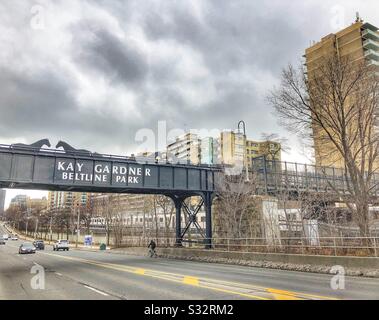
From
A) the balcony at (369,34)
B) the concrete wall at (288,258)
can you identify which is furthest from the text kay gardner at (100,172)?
the balcony at (369,34)

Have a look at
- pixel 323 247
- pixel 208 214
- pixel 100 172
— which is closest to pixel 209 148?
pixel 208 214

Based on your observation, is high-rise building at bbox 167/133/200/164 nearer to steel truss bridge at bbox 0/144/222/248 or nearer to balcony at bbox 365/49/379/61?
balcony at bbox 365/49/379/61

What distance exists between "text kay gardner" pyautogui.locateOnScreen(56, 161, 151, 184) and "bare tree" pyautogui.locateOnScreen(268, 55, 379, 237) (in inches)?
523

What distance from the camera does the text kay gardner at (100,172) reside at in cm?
2488

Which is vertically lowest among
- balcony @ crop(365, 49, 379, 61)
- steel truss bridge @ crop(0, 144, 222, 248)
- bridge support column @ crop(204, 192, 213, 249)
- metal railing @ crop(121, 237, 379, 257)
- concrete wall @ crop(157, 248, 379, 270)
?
concrete wall @ crop(157, 248, 379, 270)

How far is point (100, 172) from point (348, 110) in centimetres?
1855

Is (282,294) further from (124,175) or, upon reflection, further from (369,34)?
(369,34)

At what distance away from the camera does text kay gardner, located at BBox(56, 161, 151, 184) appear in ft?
81.6

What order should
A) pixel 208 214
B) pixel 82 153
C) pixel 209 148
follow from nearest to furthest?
pixel 82 153, pixel 208 214, pixel 209 148

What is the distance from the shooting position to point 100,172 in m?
26.3

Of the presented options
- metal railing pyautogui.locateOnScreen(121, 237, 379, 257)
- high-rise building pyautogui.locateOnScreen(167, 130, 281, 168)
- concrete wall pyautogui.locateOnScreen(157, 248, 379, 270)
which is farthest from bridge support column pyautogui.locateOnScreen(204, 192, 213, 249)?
high-rise building pyautogui.locateOnScreen(167, 130, 281, 168)

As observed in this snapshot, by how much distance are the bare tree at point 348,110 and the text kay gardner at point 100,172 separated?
1329 centimetres

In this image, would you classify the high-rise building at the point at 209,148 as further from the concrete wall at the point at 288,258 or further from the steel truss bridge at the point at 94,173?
the concrete wall at the point at 288,258
